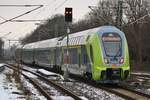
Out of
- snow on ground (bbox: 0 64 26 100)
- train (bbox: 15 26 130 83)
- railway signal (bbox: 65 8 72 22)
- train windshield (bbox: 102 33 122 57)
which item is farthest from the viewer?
railway signal (bbox: 65 8 72 22)

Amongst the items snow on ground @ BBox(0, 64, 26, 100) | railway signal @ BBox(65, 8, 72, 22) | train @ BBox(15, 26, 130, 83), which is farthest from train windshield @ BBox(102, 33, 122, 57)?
snow on ground @ BBox(0, 64, 26, 100)

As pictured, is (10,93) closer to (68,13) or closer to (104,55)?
(104,55)

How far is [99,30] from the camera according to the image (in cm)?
2788

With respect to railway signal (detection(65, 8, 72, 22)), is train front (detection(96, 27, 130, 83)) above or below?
below

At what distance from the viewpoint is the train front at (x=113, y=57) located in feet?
88.1

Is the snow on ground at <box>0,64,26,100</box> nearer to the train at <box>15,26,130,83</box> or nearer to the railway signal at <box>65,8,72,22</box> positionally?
the train at <box>15,26,130,83</box>

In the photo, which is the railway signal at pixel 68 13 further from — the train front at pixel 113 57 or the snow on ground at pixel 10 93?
the snow on ground at pixel 10 93

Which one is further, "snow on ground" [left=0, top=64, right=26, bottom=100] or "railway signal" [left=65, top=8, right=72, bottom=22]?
"railway signal" [left=65, top=8, right=72, bottom=22]

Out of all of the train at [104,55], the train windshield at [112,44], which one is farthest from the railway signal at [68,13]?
the train windshield at [112,44]

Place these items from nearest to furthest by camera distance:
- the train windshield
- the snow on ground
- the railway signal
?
the snow on ground, the train windshield, the railway signal

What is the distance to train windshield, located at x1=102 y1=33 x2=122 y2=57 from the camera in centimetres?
2706

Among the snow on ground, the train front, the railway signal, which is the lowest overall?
the snow on ground

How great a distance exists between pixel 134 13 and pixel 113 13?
462cm

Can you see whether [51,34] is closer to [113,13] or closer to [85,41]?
[113,13]
